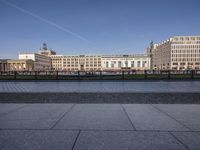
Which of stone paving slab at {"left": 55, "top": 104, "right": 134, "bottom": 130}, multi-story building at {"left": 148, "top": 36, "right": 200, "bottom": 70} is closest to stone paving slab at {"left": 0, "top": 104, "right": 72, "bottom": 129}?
stone paving slab at {"left": 55, "top": 104, "right": 134, "bottom": 130}

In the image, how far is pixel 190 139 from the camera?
4742 mm

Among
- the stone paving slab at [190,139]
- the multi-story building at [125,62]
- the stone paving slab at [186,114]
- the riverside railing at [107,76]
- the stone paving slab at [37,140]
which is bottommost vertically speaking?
the stone paving slab at [190,139]

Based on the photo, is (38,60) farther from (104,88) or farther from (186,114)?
(186,114)

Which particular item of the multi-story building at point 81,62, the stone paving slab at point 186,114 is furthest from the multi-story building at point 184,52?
the stone paving slab at point 186,114

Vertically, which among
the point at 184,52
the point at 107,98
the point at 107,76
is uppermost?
the point at 184,52

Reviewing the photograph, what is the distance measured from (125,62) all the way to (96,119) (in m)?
152

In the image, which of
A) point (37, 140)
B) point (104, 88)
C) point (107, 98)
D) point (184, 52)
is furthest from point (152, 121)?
point (184, 52)

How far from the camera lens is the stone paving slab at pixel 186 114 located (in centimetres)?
599

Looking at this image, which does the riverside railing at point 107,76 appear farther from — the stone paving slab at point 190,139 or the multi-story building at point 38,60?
the multi-story building at point 38,60

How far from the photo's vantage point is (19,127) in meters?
5.67

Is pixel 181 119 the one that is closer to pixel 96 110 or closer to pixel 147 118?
pixel 147 118

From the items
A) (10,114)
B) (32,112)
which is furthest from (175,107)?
(10,114)

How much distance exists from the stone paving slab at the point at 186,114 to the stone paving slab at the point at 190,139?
0.50m

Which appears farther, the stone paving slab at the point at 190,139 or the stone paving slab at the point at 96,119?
the stone paving slab at the point at 96,119
